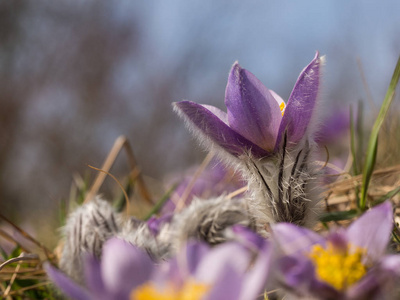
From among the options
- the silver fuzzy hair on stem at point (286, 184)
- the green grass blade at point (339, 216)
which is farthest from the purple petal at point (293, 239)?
the green grass blade at point (339, 216)

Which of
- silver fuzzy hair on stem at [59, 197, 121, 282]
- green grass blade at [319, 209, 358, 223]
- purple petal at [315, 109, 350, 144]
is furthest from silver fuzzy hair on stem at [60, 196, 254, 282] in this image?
purple petal at [315, 109, 350, 144]

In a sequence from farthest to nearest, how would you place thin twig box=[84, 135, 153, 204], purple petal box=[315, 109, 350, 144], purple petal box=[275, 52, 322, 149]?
1. purple petal box=[315, 109, 350, 144]
2. thin twig box=[84, 135, 153, 204]
3. purple petal box=[275, 52, 322, 149]

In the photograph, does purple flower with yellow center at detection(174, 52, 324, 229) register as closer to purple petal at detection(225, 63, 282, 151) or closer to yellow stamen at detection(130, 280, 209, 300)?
purple petal at detection(225, 63, 282, 151)

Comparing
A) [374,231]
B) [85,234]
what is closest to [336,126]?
[85,234]

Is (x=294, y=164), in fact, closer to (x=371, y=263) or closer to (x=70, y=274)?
(x=371, y=263)

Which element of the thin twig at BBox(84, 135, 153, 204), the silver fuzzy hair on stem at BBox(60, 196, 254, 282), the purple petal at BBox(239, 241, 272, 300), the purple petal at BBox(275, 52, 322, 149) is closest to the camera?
the purple petal at BBox(239, 241, 272, 300)

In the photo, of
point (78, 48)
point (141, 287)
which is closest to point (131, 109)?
point (78, 48)
